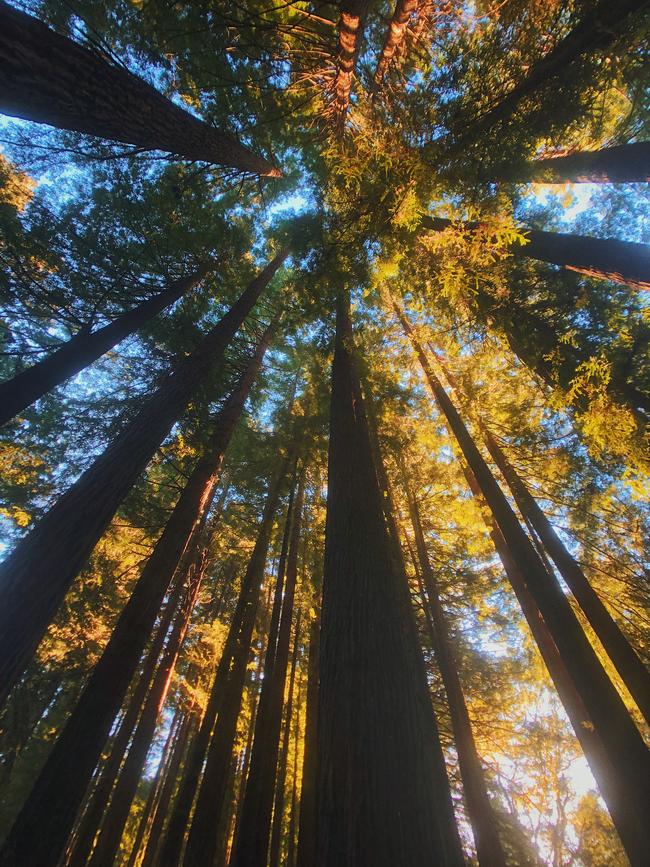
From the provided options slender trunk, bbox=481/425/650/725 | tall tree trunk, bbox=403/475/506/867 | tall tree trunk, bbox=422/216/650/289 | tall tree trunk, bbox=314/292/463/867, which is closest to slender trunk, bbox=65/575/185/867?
tall tree trunk, bbox=314/292/463/867

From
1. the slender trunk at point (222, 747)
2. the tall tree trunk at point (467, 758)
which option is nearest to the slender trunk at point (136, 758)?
the slender trunk at point (222, 747)

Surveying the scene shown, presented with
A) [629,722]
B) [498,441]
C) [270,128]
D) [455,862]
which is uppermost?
[270,128]

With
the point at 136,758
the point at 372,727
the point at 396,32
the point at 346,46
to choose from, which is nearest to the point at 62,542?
the point at 372,727

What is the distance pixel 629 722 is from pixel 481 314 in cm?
607

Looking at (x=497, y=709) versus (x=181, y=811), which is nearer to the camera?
(x=181, y=811)

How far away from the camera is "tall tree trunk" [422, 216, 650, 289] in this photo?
4.62 metres

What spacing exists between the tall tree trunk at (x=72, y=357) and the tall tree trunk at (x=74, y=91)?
3.72 m

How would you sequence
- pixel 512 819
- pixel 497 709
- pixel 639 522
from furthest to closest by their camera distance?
1. pixel 512 819
2. pixel 497 709
3. pixel 639 522

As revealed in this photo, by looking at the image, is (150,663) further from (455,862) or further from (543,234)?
(543,234)

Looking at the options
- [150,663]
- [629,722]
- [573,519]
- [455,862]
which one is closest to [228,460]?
[150,663]

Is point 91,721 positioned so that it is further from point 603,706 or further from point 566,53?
point 566,53

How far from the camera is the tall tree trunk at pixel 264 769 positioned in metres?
4.91

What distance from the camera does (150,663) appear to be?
799 centimetres

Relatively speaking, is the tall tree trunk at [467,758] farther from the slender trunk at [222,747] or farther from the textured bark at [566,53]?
the textured bark at [566,53]
